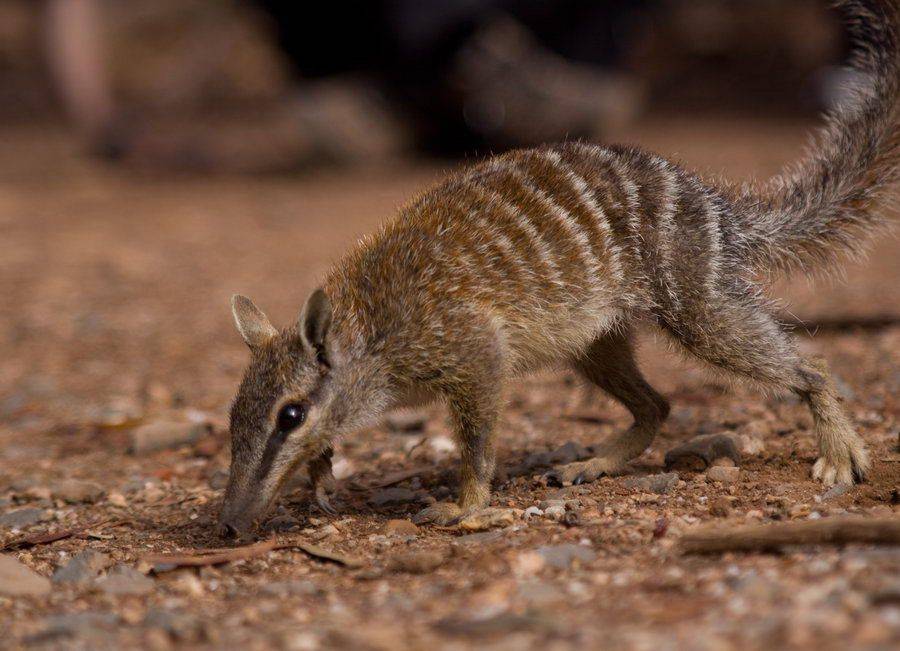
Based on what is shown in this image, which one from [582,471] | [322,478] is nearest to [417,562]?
[322,478]

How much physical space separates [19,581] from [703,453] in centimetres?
313

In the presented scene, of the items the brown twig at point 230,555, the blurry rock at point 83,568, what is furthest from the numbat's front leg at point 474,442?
the blurry rock at point 83,568

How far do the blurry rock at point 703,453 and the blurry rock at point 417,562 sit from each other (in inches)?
65.1

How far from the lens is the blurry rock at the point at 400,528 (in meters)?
4.76

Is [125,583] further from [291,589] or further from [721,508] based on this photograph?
[721,508]

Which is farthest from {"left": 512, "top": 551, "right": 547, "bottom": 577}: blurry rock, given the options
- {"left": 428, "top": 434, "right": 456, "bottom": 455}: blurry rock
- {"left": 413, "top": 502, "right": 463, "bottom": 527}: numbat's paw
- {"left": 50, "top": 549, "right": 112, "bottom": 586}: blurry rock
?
{"left": 428, "top": 434, "right": 456, "bottom": 455}: blurry rock

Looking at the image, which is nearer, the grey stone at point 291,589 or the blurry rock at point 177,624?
the blurry rock at point 177,624

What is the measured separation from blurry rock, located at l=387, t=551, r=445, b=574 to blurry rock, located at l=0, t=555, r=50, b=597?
4.40 ft

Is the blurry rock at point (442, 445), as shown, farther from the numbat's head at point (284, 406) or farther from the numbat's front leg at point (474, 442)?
the numbat's head at point (284, 406)

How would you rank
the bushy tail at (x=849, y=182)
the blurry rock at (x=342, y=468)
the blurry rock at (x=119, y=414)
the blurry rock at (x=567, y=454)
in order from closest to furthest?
the bushy tail at (x=849, y=182), the blurry rock at (x=567, y=454), the blurry rock at (x=342, y=468), the blurry rock at (x=119, y=414)

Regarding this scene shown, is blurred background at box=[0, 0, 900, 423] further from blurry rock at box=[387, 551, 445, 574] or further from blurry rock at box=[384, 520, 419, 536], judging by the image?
blurry rock at box=[387, 551, 445, 574]

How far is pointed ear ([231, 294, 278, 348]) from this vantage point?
503 cm

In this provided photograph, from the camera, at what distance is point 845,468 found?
4.98 metres

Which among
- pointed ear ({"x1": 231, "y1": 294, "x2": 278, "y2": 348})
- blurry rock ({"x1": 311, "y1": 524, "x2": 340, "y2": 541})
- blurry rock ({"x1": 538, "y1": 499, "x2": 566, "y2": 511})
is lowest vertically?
blurry rock ({"x1": 311, "y1": 524, "x2": 340, "y2": 541})
